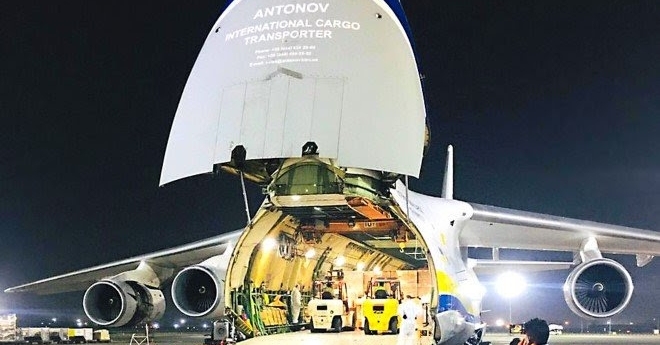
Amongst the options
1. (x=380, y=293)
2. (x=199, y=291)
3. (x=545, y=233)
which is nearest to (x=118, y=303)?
(x=199, y=291)

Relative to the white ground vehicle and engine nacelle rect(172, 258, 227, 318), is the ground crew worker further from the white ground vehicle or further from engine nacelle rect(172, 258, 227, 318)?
engine nacelle rect(172, 258, 227, 318)

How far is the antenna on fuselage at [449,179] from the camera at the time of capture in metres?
17.0

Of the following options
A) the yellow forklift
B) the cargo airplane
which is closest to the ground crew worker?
the yellow forklift

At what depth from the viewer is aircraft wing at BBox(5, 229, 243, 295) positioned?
13.2 m

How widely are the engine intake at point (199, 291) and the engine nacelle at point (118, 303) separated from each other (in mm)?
1611

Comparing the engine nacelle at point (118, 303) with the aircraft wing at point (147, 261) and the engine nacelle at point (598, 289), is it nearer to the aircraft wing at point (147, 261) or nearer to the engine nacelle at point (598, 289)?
the aircraft wing at point (147, 261)

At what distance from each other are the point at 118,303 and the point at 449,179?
319 inches

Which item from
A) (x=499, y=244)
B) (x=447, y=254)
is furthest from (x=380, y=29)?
(x=499, y=244)

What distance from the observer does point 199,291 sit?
1098 centimetres

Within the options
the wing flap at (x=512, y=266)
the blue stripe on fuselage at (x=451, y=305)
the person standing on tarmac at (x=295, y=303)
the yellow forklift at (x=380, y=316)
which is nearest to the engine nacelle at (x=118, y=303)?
the person standing on tarmac at (x=295, y=303)

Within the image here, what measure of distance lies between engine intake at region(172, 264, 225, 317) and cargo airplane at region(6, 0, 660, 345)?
0.02 metres

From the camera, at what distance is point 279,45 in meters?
7.70

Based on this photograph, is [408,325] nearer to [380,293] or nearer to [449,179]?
[380,293]

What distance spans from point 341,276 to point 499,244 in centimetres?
313
